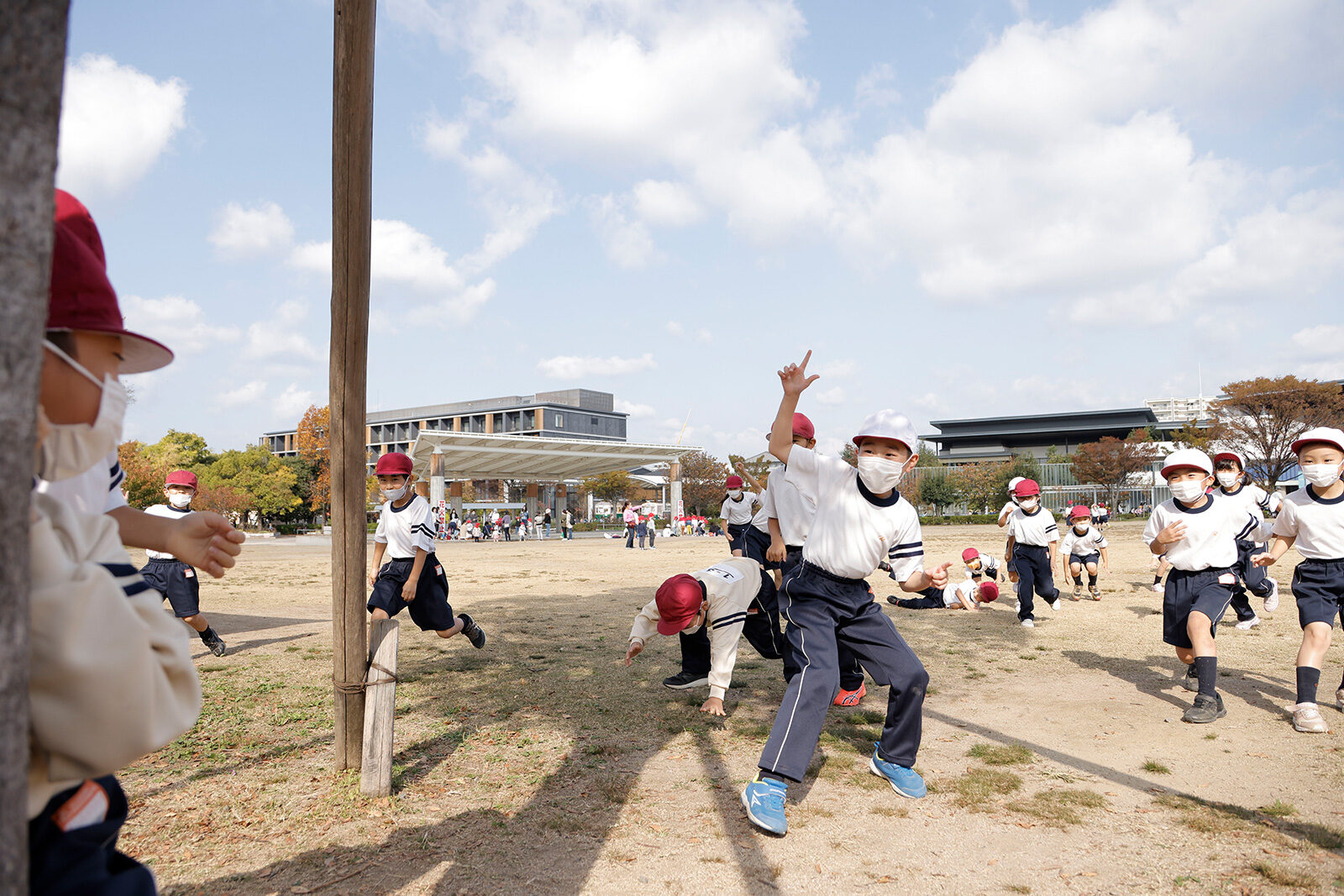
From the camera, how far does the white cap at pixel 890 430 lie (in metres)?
4.10

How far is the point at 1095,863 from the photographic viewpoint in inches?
131

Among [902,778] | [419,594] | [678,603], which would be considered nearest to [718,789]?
[902,778]

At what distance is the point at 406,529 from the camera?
6684 millimetres

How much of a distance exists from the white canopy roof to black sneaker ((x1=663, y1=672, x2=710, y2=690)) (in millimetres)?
26485

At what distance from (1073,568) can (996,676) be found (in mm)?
6968

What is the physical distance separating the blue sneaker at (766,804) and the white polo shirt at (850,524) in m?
1.13

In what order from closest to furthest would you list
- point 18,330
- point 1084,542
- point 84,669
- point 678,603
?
1. point 18,330
2. point 84,669
3. point 678,603
4. point 1084,542

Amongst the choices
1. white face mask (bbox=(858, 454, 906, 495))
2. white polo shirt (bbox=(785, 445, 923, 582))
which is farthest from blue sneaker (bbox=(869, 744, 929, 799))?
white face mask (bbox=(858, 454, 906, 495))

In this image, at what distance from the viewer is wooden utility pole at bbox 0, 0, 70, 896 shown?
1.08 meters

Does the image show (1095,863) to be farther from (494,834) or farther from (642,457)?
(642,457)

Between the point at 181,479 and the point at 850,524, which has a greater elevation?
the point at 181,479

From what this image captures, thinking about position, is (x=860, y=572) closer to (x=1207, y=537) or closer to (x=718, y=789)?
(x=718, y=789)

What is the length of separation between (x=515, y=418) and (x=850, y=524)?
90.0 meters

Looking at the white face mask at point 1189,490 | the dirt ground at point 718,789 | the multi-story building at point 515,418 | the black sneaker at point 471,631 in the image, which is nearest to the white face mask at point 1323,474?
the white face mask at point 1189,490
